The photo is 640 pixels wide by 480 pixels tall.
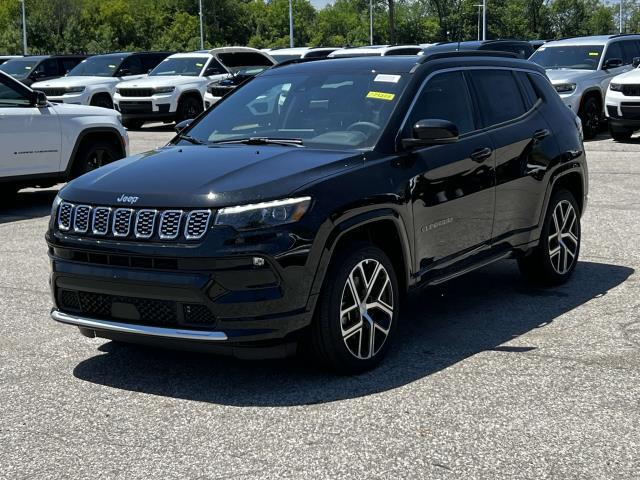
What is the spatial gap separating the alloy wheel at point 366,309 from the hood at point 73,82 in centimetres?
1979

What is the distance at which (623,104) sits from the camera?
61.0 feet

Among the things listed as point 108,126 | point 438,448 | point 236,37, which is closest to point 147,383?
point 438,448

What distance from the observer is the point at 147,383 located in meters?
5.64

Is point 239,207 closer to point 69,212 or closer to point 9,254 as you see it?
point 69,212

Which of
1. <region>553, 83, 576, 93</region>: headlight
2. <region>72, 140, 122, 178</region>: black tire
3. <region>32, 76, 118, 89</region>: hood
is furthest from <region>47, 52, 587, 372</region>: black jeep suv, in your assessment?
<region>32, 76, 118, 89</region>: hood

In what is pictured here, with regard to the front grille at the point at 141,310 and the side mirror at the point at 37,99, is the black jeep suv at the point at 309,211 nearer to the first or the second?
the front grille at the point at 141,310

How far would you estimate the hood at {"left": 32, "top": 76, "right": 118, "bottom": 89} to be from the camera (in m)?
24.3

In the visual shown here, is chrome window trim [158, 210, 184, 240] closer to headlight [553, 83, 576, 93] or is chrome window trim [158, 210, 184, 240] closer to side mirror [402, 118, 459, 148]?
side mirror [402, 118, 459, 148]

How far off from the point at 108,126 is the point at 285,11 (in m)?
131

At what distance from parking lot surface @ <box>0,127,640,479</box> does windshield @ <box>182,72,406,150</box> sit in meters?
1.30

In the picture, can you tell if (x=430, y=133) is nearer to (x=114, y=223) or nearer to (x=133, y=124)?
(x=114, y=223)

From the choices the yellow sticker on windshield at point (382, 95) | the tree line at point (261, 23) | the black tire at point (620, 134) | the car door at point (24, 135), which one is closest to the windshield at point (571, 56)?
the black tire at point (620, 134)

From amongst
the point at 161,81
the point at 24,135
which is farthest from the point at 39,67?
the point at 24,135

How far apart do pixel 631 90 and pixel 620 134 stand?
0.91 m
